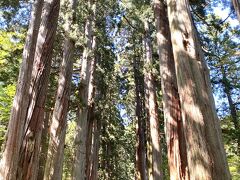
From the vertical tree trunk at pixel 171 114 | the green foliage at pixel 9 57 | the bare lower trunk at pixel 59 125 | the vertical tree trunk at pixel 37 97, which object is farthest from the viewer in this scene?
the green foliage at pixel 9 57

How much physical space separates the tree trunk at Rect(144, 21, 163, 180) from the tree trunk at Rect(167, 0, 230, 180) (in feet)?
31.3

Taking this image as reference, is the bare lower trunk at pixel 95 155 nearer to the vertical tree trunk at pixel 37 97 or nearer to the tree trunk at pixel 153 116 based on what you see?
the tree trunk at pixel 153 116

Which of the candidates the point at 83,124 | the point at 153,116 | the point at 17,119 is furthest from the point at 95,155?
the point at 17,119

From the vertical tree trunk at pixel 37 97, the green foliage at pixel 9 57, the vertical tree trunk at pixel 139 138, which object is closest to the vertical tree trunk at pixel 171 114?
the vertical tree trunk at pixel 37 97

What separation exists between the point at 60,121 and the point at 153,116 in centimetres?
632

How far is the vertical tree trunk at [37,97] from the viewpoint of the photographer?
17.0 ft

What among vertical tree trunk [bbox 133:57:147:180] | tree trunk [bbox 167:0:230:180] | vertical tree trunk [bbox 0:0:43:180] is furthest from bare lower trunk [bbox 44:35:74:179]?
vertical tree trunk [bbox 133:57:147:180]

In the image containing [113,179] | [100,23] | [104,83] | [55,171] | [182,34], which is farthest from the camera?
[113,179]

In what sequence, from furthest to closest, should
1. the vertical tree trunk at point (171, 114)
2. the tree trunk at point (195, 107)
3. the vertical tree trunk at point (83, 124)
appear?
the vertical tree trunk at point (83, 124) → the vertical tree trunk at point (171, 114) → the tree trunk at point (195, 107)

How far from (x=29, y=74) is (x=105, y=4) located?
363 inches

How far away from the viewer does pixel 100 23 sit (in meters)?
14.7

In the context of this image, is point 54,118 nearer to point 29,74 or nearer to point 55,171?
point 55,171

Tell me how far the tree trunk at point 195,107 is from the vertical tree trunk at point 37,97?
3670 millimetres

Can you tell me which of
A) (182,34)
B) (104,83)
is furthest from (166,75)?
(104,83)
